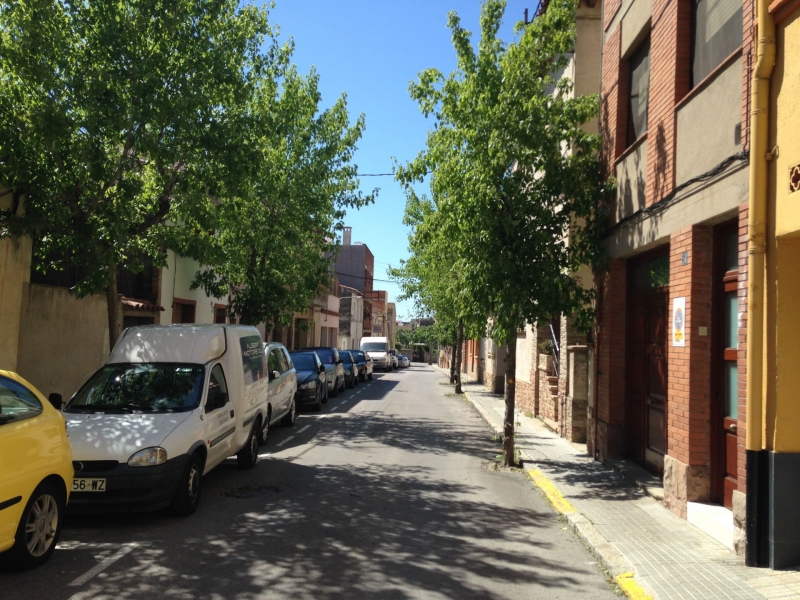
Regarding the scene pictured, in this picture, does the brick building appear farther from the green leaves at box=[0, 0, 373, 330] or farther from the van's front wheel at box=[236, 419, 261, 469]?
the green leaves at box=[0, 0, 373, 330]

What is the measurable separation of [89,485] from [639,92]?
8823 millimetres


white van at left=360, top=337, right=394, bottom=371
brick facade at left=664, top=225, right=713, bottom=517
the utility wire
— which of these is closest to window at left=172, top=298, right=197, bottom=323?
the utility wire

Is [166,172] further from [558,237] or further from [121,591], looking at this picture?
[121,591]

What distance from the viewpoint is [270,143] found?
18.1 meters

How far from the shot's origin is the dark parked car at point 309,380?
728 inches

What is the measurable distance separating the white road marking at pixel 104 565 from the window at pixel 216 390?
2.20 metres

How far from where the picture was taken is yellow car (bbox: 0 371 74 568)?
497 cm

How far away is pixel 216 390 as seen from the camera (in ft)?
28.5

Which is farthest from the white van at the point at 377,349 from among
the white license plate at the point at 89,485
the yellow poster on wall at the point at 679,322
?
the white license plate at the point at 89,485

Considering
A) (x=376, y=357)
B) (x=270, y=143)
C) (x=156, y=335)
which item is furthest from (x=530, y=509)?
(x=376, y=357)

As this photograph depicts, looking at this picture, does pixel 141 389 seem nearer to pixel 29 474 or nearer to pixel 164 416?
pixel 164 416

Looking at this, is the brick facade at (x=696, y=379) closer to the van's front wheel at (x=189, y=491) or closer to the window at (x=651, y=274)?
the window at (x=651, y=274)

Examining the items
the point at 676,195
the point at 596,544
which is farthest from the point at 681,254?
the point at 596,544

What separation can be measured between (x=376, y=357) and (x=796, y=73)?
43.7m
